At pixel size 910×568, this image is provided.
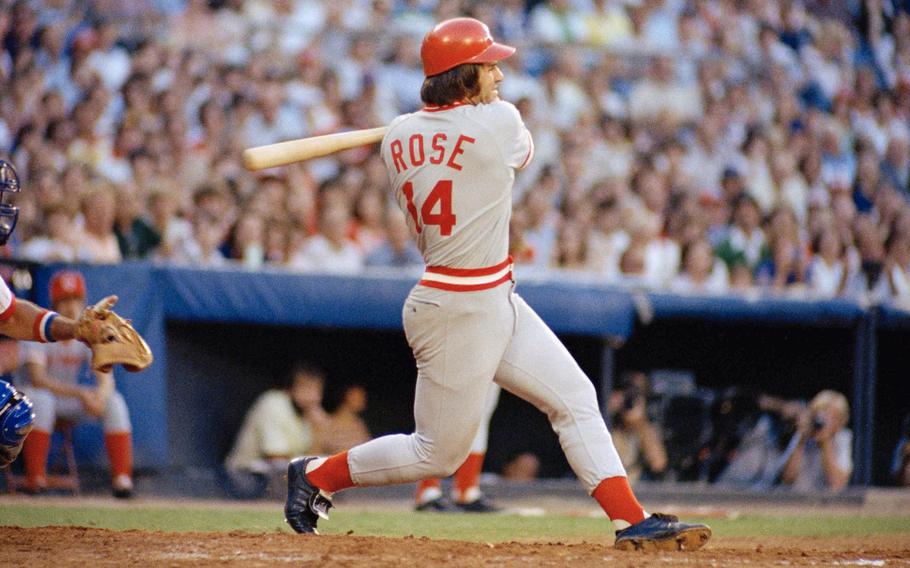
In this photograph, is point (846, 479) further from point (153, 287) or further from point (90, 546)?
point (90, 546)

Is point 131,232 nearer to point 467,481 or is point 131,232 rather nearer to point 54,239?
point 54,239

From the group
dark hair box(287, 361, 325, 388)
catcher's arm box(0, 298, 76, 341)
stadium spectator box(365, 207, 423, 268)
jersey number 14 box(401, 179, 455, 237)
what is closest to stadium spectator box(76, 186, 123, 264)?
dark hair box(287, 361, 325, 388)

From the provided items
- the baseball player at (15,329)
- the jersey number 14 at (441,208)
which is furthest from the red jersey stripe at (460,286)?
the baseball player at (15,329)

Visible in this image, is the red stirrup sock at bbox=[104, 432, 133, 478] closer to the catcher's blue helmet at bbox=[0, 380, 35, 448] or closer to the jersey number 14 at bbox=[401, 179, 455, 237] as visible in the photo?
the catcher's blue helmet at bbox=[0, 380, 35, 448]

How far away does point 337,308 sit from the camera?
7766mm

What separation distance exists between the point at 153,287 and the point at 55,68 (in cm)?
357

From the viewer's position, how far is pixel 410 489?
26.3 ft

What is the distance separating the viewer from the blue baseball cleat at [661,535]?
4207 mm

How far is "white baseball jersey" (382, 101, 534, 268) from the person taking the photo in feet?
13.5

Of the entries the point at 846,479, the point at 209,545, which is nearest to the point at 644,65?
the point at 846,479

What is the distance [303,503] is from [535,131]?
7005 millimetres

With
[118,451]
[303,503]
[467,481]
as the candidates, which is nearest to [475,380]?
[303,503]

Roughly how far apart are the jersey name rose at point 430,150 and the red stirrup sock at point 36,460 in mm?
3738

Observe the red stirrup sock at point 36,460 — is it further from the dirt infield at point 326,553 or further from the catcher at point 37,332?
the catcher at point 37,332
